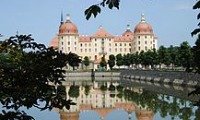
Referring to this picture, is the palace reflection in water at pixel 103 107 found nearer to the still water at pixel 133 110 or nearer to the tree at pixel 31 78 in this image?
the still water at pixel 133 110

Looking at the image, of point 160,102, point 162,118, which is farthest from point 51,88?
point 160,102

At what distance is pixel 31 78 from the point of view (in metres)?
3.63

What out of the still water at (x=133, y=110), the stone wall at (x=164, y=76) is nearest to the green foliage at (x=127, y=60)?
the stone wall at (x=164, y=76)

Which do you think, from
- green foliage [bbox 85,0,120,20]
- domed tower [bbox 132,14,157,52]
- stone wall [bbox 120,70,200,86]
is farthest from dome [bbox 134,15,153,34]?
green foliage [bbox 85,0,120,20]

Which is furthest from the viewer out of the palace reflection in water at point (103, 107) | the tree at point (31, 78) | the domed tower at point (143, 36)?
the domed tower at point (143, 36)

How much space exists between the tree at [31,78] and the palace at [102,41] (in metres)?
90.5

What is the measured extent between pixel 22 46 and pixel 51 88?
0.43m

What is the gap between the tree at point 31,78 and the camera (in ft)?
11.6

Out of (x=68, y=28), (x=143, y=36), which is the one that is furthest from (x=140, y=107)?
(x=143, y=36)

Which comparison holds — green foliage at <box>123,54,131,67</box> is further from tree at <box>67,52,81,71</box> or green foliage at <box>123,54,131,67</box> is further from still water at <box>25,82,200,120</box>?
tree at <box>67,52,81,71</box>

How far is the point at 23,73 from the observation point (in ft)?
12.1

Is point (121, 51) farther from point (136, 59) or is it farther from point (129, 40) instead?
point (136, 59)

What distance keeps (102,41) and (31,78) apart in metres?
95.8

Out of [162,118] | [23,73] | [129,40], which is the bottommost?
[162,118]
